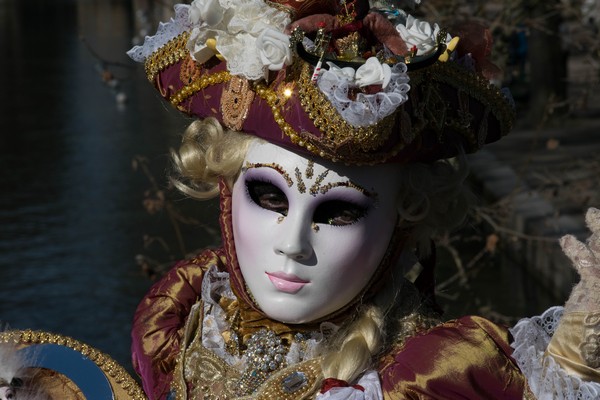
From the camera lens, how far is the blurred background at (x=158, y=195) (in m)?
5.85

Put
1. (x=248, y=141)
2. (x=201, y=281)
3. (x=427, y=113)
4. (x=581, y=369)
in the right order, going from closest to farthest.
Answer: (x=581, y=369) → (x=427, y=113) → (x=248, y=141) → (x=201, y=281)

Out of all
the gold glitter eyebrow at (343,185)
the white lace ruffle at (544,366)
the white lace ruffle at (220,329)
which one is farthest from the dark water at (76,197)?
the white lace ruffle at (544,366)

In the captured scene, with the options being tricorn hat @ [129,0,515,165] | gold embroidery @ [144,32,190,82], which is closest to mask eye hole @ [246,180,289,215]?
tricorn hat @ [129,0,515,165]

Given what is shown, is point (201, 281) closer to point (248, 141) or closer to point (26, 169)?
point (248, 141)

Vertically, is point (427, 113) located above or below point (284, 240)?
above

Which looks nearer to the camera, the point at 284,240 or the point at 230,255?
the point at 284,240

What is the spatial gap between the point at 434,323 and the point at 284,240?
16.4 inches

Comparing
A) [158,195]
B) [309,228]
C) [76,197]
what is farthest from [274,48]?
[76,197]

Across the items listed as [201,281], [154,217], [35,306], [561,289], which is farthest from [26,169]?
[201,281]

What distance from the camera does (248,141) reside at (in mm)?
2492

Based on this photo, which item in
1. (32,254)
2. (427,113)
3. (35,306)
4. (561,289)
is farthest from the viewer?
(32,254)

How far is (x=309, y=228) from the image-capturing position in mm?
2381

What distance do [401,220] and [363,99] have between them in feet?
1.28

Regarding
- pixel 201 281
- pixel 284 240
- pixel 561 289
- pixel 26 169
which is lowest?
pixel 26 169
